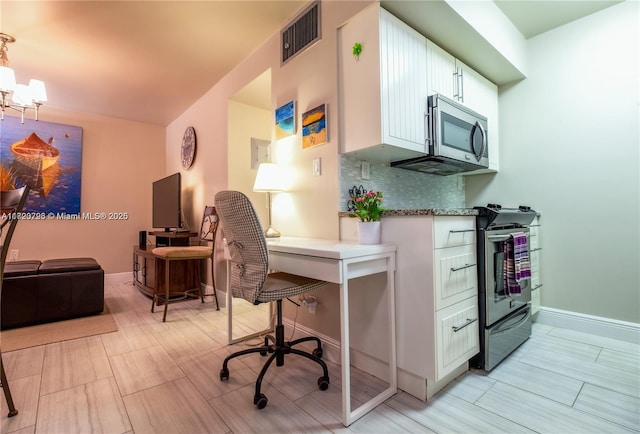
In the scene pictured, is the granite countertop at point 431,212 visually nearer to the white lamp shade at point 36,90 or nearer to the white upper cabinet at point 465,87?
the white upper cabinet at point 465,87

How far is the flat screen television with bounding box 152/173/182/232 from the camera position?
11.6 feet

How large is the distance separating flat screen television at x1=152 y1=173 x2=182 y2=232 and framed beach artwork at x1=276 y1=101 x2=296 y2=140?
177cm

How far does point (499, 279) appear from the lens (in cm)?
183

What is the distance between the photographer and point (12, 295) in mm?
2576

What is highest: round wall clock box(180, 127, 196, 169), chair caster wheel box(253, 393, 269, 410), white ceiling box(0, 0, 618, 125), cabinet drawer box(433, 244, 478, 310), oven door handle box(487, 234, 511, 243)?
white ceiling box(0, 0, 618, 125)

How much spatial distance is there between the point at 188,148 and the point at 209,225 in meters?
1.30

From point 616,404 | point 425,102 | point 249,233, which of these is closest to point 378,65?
point 425,102

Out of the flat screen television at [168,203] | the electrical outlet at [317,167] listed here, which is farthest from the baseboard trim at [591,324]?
the flat screen television at [168,203]

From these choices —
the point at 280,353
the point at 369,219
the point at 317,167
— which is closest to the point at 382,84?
the point at 317,167

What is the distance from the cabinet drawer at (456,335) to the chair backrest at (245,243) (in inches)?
36.6

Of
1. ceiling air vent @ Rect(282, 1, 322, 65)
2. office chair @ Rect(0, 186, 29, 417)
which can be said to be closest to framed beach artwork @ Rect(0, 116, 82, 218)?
office chair @ Rect(0, 186, 29, 417)

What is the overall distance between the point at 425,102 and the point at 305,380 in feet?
6.29

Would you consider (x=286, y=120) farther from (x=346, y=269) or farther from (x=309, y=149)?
(x=346, y=269)

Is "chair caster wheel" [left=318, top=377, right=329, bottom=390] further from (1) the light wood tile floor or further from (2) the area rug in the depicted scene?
(2) the area rug
